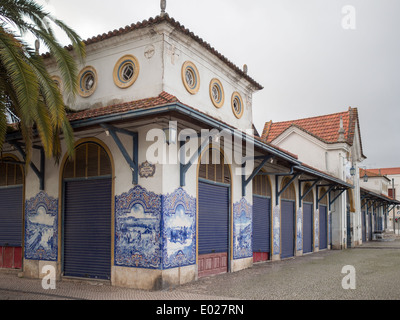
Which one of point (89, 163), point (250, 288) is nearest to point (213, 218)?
point (250, 288)

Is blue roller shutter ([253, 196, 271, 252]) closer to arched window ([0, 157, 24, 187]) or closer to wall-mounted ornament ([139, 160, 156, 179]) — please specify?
wall-mounted ornament ([139, 160, 156, 179])

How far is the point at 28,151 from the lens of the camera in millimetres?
9078

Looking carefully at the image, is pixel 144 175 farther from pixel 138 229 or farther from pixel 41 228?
pixel 41 228

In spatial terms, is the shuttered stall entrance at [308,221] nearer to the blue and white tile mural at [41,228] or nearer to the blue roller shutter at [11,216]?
the blue and white tile mural at [41,228]

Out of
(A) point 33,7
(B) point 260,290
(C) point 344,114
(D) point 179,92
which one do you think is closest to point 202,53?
(D) point 179,92

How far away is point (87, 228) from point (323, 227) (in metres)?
14.9

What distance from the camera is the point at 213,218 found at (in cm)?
1183

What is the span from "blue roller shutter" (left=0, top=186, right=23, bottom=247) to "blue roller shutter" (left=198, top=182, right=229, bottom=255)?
541 centimetres

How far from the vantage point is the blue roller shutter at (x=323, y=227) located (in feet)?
72.8

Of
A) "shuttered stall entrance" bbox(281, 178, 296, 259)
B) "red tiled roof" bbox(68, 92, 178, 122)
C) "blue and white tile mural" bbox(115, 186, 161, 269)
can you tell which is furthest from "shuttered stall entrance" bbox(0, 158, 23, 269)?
"shuttered stall entrance" bbox(281, 178, 296, 259)

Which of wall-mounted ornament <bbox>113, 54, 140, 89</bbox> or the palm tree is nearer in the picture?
the palm tree

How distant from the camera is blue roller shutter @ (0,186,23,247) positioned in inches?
498

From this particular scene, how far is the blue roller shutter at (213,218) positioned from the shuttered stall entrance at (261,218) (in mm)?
2793

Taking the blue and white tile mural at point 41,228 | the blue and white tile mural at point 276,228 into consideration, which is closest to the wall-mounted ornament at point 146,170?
the blue and white tile mural at point 41,228
